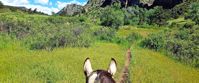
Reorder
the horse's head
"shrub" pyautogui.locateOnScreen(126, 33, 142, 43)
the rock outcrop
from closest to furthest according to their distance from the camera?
1. the horse's head
2. "shrub" pyautogui.locateOnScreen(126, 33, 142, 43)
3. the rock outcrop

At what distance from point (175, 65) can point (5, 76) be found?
12.1 metres

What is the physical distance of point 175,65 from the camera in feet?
84.7

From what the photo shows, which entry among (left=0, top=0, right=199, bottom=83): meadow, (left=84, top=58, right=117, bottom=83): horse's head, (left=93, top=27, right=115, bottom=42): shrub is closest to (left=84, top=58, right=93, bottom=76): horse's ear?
(left=84, top=58, right=117, bottom=83): horse's head

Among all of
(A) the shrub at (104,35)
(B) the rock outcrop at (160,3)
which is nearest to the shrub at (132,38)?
(A) the shrub at (104,35)

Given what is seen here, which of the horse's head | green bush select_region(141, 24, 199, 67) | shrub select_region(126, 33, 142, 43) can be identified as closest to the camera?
the horse's head

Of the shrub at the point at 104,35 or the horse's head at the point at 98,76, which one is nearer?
the horse's head at the point at 98,76

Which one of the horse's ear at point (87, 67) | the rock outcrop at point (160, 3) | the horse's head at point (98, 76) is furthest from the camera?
the rock outcrop at point (160, 3)

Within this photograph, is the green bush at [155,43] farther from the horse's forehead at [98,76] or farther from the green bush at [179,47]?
the horse's forehead at [98,76]

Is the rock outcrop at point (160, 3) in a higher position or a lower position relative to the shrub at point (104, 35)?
lower

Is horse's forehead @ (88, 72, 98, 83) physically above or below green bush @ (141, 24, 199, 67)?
above

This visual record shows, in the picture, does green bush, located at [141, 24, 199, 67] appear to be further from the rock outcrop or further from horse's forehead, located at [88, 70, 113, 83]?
the rock outcrop

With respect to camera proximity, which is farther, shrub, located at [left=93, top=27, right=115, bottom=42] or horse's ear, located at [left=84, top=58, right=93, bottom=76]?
shrub, located at [left=93, top=27, right=115, bottom=42]

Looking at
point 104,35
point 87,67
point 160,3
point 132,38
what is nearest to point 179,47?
point 104,35

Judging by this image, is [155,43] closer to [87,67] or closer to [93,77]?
[87,67]
